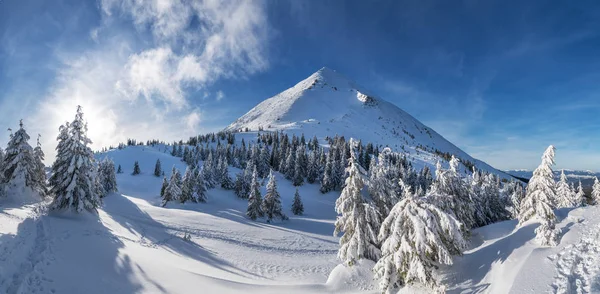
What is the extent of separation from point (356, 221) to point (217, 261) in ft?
46.7

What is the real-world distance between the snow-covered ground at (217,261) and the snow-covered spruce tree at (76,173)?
1332 mm

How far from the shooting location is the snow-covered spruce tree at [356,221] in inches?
733

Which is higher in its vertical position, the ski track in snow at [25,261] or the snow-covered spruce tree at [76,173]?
the snow-covered spruce tree at [76,173]

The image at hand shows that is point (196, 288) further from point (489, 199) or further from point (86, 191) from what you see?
point (489, 199)

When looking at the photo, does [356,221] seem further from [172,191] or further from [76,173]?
[172,191]

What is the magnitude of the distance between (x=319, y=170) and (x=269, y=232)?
50.0 m

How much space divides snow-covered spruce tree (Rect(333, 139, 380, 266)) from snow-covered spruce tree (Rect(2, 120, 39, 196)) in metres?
35.0

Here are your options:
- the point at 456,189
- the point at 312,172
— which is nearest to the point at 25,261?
the point at 456,189

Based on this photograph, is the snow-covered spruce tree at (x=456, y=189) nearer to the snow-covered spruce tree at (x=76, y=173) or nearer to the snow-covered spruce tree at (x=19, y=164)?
the snow-covered spruce tree at (x=76, y=173)

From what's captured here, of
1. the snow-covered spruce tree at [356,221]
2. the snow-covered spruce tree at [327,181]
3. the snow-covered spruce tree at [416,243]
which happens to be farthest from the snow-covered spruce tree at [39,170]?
the snow-covered spruce tree at [327,181]

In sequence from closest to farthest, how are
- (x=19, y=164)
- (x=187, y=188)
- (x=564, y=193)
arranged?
(x=19, y=164) < (x=564, y=193) < (x=187, y=188)

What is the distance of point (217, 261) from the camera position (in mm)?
25234

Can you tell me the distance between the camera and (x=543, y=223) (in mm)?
13352

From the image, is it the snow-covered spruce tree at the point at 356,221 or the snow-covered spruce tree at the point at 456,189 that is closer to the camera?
the snow-covered spruce tree at the point at 356,221
